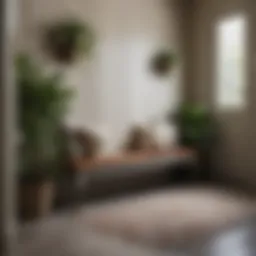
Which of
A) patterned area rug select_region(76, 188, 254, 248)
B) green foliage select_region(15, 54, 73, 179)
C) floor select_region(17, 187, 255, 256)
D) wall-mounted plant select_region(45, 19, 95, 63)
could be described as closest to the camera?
floor select_region(17, 187, 255, 256)

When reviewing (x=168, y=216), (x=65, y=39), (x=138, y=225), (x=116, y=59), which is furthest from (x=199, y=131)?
(x=138, y=225)

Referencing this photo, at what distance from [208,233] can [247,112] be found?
7.16 ft

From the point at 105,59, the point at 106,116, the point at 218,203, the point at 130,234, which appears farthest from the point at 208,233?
the point at 105,59

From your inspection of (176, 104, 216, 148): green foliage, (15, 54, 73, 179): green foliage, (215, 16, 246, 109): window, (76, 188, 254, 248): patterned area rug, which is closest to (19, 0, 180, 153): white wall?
(176, 104, 216, 148): green foliage

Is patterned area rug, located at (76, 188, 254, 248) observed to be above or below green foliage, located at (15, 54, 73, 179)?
below

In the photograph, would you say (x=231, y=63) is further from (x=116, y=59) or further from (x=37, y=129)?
(x=37, y=129)

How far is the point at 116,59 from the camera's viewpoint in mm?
5035

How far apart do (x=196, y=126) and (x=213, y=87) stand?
1.87ft

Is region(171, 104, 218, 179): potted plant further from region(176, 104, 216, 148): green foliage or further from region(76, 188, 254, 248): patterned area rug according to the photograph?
region(76, 188, 254, 248): patterned area rug

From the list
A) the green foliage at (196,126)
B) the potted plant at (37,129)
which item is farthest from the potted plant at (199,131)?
the potted plant at (37,129)

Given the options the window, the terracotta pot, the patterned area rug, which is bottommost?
the patterned area rug

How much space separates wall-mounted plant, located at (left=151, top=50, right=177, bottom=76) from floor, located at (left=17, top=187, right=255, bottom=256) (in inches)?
61.0

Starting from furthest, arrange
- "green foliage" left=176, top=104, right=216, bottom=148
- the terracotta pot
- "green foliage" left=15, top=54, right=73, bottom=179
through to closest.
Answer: "green foliage" left=176, top=104, right=216, bottom=148, the terracotta pot, "green foliage" left=15, top=54, right=73, bottom=179

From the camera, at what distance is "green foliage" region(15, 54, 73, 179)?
3652 millimetres
